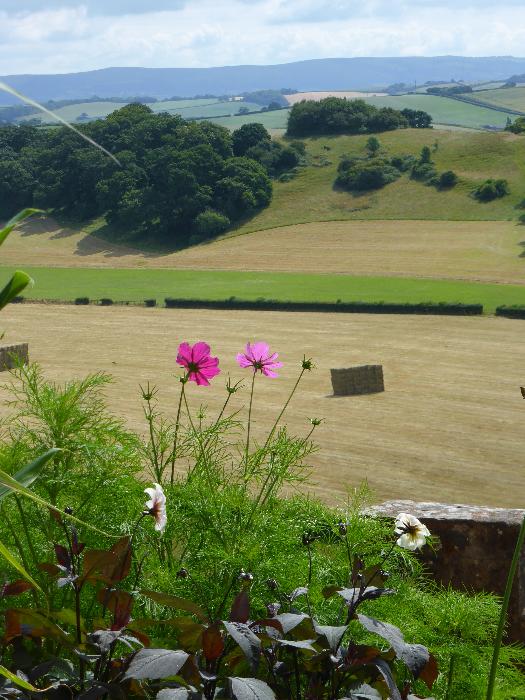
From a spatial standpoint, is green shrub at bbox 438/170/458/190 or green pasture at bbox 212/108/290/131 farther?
green pasture at bbox 212/108/290/131

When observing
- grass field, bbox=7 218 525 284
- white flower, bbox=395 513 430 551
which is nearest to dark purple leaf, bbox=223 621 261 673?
white flower, bbox=395 513 430 551

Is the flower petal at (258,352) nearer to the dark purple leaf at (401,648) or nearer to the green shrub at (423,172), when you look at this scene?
the dark purple leaf at (401,648)

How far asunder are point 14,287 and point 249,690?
44.3 inches

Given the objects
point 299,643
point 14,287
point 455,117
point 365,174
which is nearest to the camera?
point 14,287

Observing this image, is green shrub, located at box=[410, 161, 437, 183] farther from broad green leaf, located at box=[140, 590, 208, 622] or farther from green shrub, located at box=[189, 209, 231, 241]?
broad green leaf, located at box=[140, 590, 208, 622]

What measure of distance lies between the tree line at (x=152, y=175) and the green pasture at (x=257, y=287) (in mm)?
14728

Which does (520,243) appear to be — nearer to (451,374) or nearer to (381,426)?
(451,374)

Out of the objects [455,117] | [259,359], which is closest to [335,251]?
[259,359]

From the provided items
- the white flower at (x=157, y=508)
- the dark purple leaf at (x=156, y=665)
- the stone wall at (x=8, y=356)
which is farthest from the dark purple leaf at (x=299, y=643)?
the stone wall at (x=8, y=356)

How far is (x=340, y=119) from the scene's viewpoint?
102 metres

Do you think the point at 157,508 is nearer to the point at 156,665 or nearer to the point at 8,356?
the point at 156,665

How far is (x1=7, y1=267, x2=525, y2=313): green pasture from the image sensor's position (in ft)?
160

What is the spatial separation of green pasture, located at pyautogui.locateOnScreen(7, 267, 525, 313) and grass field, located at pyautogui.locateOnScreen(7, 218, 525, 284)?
302cm

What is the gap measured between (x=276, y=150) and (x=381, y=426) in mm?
72186
